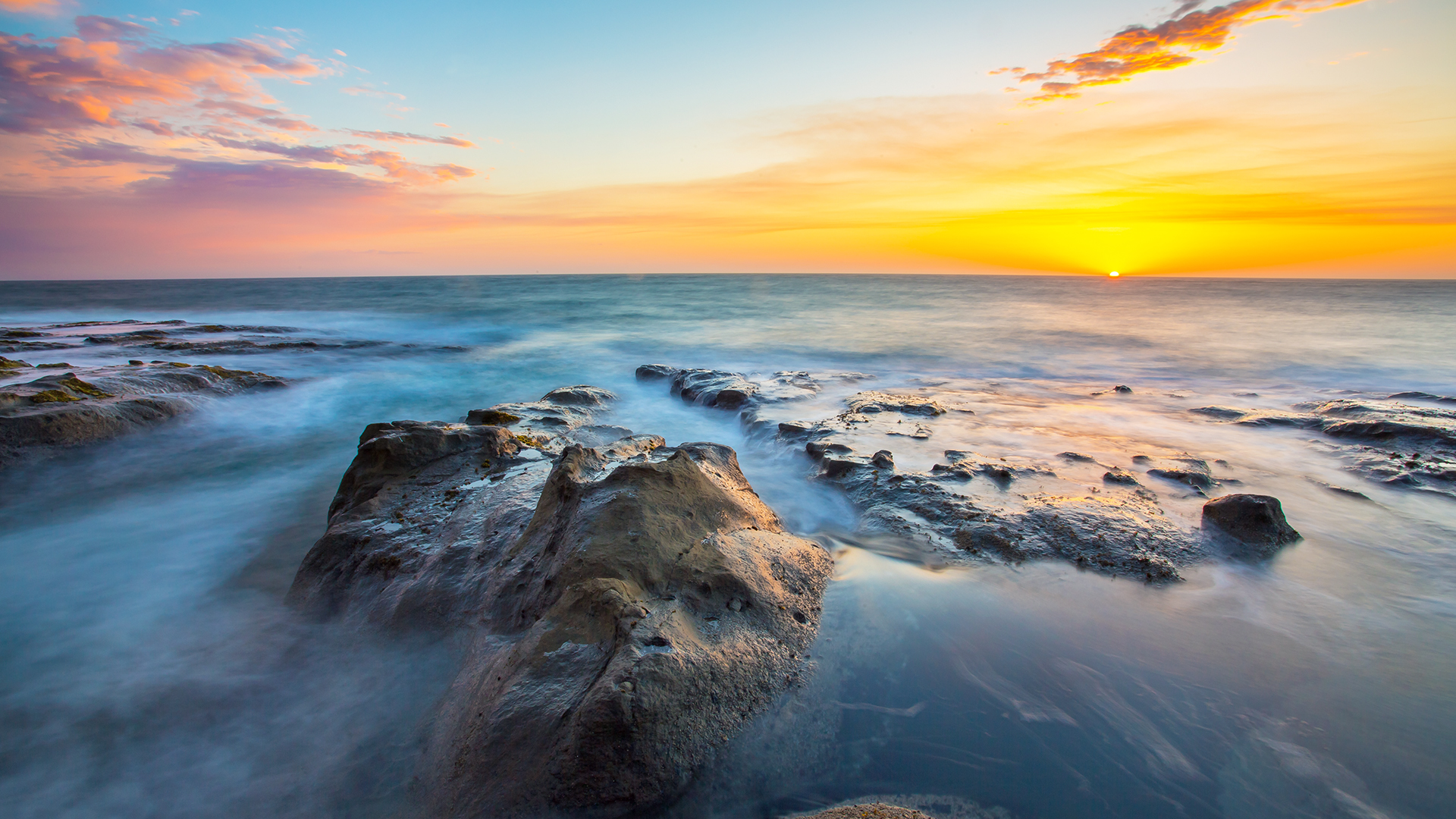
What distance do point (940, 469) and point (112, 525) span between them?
7515mm

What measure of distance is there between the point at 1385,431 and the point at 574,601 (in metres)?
9.25

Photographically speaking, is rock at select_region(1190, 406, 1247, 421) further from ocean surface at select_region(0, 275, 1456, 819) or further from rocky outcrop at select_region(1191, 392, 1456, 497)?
ocean surface at select_region(0, 275, 1456, 819)

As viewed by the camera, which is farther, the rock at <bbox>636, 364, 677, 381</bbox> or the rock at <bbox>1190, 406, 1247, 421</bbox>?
the rock at <bbox>636, 364, 677, 381</bbox>

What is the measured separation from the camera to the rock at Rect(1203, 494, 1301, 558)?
4.17 meters

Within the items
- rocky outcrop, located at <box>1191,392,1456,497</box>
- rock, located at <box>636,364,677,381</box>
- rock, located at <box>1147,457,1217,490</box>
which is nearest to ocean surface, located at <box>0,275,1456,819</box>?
rocky outcrop, located at <box>1191,392,1456,497</box>

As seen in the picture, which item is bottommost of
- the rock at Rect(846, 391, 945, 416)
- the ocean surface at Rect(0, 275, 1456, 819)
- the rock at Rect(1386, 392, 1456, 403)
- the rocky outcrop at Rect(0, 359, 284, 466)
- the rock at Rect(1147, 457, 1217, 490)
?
the ocean surface at Rect(0, 275, 1456, 819)

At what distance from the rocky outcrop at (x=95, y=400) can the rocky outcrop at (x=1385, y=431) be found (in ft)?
43.9

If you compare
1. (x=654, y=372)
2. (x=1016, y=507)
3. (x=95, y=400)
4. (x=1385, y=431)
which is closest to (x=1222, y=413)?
(x=1385, y=431)

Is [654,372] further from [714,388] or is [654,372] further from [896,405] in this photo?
[896,405]

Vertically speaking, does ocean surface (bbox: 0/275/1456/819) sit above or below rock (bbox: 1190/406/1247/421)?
below

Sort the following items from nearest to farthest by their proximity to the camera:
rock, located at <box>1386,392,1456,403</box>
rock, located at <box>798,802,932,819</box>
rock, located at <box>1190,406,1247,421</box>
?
rock, located at <box>798,802,932,819</box> < rock, located at <box>1190,406,1247,421</box> < rock, located at <box>1386,392,1456,403</box>

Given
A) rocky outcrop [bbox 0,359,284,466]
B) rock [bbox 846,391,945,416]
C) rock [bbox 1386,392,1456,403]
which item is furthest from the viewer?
rock [bbox 1386,392,1456,403]

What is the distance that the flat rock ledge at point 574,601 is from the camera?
81.4 inches

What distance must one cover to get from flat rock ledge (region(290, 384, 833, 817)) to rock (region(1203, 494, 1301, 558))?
3.09 metres
